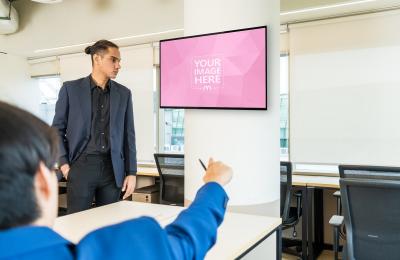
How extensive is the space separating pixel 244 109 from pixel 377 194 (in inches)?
35.8

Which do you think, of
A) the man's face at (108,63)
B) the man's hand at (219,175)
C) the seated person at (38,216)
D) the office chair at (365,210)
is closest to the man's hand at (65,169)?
the man's face at (108,63)

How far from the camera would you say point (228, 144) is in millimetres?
2482

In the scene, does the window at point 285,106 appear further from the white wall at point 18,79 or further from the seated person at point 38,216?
the white wall at point 18,79

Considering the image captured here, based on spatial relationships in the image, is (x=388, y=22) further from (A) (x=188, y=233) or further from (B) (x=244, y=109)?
(A) (x=188, y=233)

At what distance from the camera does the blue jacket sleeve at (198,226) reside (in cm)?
77

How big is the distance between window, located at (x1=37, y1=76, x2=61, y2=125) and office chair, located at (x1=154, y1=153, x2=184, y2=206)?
9.66ft

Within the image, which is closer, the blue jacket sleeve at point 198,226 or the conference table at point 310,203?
the blue jacket sleeve at point 198,226

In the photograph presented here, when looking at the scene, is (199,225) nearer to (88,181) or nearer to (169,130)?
(88,181)

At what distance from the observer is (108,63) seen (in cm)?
241

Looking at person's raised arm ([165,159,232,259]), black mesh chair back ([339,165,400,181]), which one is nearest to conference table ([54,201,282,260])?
person's raised arm ([165,159,232,259])

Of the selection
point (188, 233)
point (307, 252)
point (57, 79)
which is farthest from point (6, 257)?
point (57, 79)

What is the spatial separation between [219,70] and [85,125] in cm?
89

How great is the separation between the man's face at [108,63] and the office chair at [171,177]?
155 centimetres

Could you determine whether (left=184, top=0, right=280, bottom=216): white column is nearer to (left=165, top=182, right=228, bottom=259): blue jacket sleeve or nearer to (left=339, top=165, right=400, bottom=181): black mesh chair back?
(left=339, top=165, right=400, bottom=181): black mesh chair back
